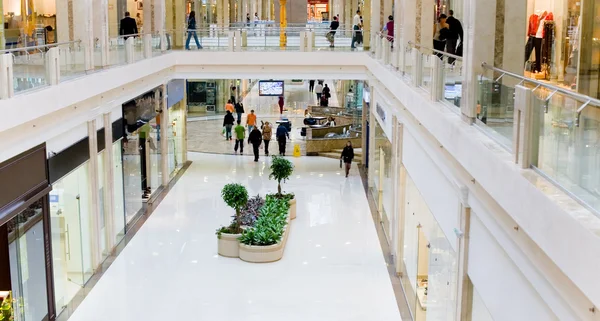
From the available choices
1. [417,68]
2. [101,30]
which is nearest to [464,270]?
[417,68]

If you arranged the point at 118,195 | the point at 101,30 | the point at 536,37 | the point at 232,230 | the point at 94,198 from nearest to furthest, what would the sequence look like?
the point at 536,37
the point at 94,198
the point at 101,30
the point at 232,230
the point at 118,195

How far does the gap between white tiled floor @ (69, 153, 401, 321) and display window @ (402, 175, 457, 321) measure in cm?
59

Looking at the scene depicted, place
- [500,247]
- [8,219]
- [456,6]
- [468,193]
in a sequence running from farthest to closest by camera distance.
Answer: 1. [456,6]
2. [8,219]
3. [468,193]
4. [500,247]

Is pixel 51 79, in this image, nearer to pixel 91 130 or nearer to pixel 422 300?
pixel 91 130

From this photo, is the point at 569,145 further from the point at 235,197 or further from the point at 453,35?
the point at 235,197

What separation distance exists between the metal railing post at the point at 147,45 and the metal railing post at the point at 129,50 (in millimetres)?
1641

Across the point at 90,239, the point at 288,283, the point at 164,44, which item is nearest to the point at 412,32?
the point at 288,283

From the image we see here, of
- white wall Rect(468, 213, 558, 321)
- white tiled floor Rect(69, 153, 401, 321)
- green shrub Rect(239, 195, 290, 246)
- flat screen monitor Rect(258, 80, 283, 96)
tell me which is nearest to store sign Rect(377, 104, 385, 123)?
white tiled floor Rect(69, 153, 401, 321)

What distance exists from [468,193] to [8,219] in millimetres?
6128

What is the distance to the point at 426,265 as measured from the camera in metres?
11.6

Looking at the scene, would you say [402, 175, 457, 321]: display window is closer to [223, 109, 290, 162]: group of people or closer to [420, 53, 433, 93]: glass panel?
[420, 53, 433, 93]: glass panel

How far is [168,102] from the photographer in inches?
920

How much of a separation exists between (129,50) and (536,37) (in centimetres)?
925

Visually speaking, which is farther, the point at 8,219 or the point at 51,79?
the point at 51,79
